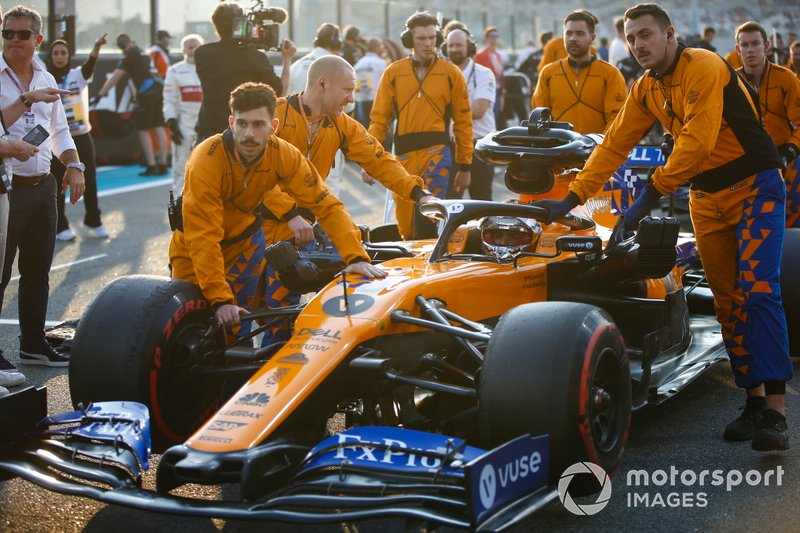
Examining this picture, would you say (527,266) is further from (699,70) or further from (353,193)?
(353,193)

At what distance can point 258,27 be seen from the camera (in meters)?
9.77

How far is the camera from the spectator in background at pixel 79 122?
10.2 metres

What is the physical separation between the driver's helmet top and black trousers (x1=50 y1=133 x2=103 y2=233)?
5249mm

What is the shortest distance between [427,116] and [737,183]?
3808 mm

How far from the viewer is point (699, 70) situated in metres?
5.22

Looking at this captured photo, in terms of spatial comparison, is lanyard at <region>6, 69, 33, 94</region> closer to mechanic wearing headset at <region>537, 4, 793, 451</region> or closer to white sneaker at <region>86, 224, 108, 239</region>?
mechanic wearing headset at <region>537, 4, 793, 451</region>

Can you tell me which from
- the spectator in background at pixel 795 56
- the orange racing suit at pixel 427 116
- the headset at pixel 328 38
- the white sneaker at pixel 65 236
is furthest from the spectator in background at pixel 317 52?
the spectator in background at pixel 795 56

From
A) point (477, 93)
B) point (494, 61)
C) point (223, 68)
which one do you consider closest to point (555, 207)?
point (223, 68)

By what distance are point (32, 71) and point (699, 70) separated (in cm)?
377

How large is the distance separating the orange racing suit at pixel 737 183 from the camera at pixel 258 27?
15.3 ft

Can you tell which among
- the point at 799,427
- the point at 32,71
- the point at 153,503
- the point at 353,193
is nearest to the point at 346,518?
the point at 153,503

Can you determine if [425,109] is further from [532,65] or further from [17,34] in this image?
[532,65]

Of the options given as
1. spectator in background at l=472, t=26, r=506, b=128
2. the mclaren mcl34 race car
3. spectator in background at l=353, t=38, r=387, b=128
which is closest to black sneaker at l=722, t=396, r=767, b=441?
the mclaren mcl34 race car

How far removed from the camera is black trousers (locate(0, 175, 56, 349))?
673 cm
